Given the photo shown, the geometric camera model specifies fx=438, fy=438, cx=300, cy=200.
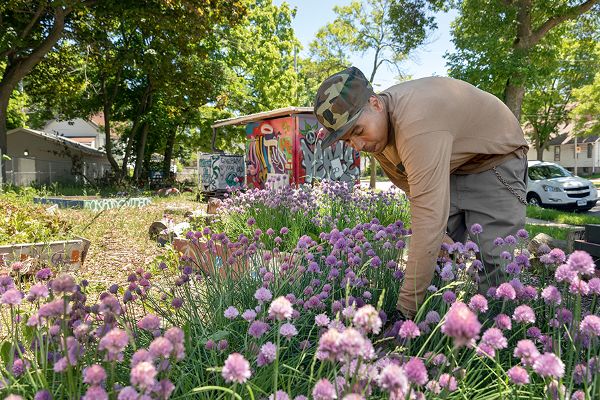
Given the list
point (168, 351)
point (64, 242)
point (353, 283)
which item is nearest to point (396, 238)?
point (353, 283)

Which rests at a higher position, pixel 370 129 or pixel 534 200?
pixel 370 129

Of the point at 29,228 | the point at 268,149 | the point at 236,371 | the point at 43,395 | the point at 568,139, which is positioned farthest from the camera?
the point at 568,139

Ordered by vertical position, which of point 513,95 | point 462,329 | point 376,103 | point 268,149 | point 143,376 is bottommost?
point 143,376

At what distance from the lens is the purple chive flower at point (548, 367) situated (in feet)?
2.96

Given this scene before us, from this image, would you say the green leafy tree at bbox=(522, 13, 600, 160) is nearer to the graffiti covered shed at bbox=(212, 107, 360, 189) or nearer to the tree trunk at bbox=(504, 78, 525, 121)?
the tree trunk at bbox=(504, 78, 525, 121)

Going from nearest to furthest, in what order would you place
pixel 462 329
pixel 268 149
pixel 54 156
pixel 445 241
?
pixel 462 329 → pixel 445 241 → pixel 268 149 → pixel 54 156

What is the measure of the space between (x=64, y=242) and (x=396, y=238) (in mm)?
3464

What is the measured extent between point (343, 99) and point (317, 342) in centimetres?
105

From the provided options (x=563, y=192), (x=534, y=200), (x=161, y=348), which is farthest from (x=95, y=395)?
(x=534, y=200)

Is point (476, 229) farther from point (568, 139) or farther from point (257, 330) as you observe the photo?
point (568, 139)

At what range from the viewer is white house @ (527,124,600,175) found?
39844mm

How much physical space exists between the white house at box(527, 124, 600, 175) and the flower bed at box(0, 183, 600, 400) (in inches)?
1634

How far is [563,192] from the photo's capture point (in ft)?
41.2

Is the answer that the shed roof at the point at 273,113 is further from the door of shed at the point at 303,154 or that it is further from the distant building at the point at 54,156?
the distant building at the point at 54,156
